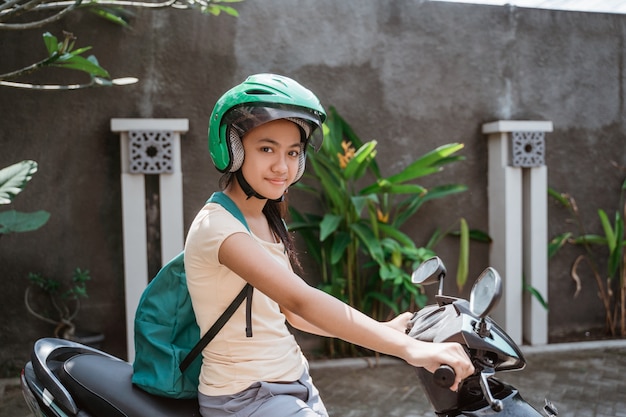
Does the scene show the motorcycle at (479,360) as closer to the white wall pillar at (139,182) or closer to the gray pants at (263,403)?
the gray pants at (263,403)

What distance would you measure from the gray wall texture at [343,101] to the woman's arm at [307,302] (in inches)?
134

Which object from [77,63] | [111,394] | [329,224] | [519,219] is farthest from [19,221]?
[519,219]

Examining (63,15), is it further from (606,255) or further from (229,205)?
(606,255)

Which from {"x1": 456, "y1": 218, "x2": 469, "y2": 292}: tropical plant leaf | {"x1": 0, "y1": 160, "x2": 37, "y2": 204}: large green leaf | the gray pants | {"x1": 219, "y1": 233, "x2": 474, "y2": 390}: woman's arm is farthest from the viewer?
{"x1": 456, "y1": 218, "x2": 469, "y2": 292}: tropical plant leaf

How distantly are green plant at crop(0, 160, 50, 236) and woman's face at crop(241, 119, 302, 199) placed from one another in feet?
6.49

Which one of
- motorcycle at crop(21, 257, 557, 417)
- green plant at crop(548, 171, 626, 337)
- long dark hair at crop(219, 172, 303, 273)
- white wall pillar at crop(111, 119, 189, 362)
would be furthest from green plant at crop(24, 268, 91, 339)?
green plant at crop(548, 171, 626, 337)

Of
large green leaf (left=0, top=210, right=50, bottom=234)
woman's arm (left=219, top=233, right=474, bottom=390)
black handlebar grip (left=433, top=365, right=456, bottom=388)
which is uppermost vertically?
large green leaf (left=0, top=210, right=50, bottom=234)

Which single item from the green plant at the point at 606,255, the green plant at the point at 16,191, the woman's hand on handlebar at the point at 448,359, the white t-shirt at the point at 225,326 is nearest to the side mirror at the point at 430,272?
the woman's hand on handlebar at the point at 448,359

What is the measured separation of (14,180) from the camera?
3430 mm

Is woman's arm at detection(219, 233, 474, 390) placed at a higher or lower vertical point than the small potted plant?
higher

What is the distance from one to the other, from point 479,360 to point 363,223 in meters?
3.34

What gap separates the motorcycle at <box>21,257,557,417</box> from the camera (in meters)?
1.44

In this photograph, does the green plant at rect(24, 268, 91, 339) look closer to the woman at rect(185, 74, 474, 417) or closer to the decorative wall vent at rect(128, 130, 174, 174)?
the decorative wall vent at rect(128, 130, 174, 174)

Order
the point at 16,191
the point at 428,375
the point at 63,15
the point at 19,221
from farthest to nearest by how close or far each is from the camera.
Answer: the point at 19,221, the point at 63,15, the point at 16,191, the point at 428,375
